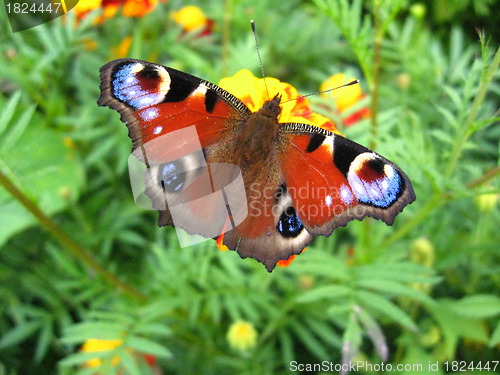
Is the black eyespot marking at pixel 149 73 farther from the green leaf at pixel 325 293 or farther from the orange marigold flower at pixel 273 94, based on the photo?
the green leaf at pixel 325 293

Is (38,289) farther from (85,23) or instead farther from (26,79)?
(85,23)

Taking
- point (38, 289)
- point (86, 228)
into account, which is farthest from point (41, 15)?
point (38, 289)

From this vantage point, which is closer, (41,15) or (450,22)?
(41,15)

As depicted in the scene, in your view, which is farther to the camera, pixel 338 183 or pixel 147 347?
pixel 147 347

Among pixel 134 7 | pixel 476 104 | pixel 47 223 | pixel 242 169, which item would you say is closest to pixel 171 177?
pixel 242 169

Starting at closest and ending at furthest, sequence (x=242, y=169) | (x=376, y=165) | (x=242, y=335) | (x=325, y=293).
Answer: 1. (x=376, y=165)
2. (x=242, y=169)
3. (x=325, y=293)
4. (x=242, y=335)

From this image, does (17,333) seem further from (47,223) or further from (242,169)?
(242,169)
